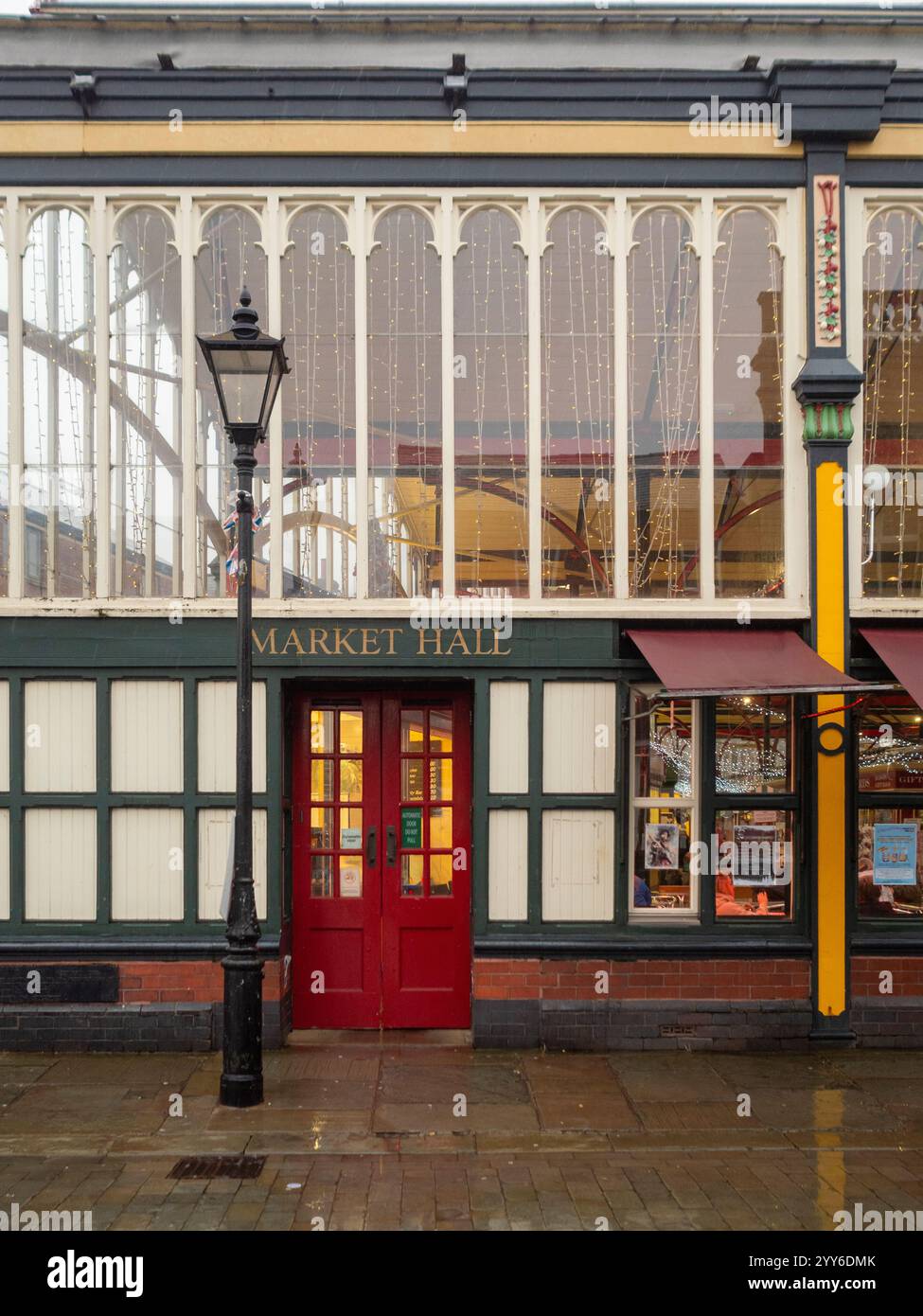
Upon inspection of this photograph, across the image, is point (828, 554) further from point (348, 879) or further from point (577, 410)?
point (348, 879)

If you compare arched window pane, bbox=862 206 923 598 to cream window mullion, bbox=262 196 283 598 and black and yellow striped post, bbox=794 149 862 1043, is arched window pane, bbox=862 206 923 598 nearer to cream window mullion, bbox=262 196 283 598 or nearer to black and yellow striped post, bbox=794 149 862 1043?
black and yellow striped post, bbox=794 149 862 1043

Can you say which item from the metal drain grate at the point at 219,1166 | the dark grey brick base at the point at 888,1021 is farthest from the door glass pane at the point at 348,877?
the dark grey brick base at the point at 888,1021

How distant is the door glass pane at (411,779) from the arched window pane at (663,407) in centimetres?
237

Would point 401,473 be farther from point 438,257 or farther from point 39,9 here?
point 39,9

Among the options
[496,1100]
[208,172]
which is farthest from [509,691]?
[208,172]

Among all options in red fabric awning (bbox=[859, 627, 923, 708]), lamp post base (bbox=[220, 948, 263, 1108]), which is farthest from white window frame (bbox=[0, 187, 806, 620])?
lamp post base (bbox=[220, 948, 263, 1108])

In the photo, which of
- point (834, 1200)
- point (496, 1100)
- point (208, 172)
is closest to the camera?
point (834, 1200)

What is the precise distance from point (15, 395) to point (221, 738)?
10.8 ft

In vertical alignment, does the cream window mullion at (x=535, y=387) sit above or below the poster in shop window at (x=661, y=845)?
above

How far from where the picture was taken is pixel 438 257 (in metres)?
8.86

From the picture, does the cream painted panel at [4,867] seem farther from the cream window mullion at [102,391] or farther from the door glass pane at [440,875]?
the door glass pane at [440,875]

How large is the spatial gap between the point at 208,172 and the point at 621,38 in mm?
4210

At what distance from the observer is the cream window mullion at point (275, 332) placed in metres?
8.79

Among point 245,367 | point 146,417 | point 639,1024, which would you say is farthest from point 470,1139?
point 146,417
